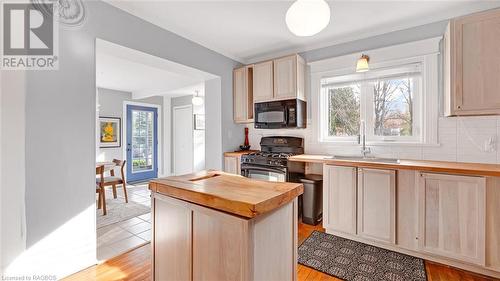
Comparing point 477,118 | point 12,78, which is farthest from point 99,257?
point 477,118

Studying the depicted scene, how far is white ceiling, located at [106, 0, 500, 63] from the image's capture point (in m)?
2.33

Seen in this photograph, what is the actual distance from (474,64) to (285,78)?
1968 millimetres

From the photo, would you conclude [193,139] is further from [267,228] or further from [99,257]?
[267,228]

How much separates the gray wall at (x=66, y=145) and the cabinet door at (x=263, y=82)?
1876 millimetres

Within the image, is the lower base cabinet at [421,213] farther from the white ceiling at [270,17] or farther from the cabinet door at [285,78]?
the white ceiling at [270,17]

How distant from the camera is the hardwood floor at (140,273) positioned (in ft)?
6.41

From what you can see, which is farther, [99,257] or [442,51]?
[442,51]

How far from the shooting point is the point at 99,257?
7.47ft

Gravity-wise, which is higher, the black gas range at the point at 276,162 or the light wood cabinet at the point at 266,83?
the light wood cabinet at the point at 266,83

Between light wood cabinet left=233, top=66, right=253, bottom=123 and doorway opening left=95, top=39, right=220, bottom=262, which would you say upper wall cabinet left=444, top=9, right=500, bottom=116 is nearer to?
light wood cabinet left=233, top=66, right=253, bottom=123

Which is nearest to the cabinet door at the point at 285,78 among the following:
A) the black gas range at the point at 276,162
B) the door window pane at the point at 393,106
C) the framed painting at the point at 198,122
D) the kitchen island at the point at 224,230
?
the black gas range at the point at 276,162

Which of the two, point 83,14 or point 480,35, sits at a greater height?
point 83,14

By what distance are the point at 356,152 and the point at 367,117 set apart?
489 millimetres

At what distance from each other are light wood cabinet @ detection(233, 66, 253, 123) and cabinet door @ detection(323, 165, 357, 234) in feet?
5.30
